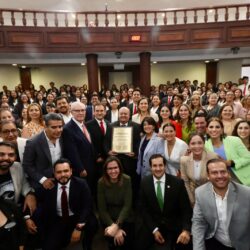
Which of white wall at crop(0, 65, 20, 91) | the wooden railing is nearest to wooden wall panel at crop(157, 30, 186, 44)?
the wooden railing

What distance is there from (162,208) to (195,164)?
1.91 ft

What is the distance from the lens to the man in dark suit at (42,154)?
2406mm

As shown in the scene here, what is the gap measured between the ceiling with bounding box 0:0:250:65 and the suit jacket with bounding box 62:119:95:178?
5732 mm

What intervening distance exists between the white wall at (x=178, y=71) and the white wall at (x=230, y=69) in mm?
1034

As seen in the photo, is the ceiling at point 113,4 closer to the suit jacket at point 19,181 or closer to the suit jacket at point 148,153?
the suit jacket at point 148,153

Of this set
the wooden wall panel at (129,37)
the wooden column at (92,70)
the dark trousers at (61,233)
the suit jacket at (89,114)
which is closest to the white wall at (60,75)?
the wooden column at (92,70)

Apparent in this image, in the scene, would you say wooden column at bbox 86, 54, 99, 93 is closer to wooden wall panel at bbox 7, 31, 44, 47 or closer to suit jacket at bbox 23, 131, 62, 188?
wooden wall panel at bbox 7, 31, 44, 47

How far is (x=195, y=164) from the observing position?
8.36 feet

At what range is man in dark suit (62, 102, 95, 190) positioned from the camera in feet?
8.64

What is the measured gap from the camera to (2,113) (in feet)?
10.3

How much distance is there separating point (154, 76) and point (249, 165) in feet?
32.5

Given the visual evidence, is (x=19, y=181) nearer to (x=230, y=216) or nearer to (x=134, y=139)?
(x=134, y=139)

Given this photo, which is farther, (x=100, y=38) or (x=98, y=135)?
(x=100, y=38)

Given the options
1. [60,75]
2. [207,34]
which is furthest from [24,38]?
[207,34]
